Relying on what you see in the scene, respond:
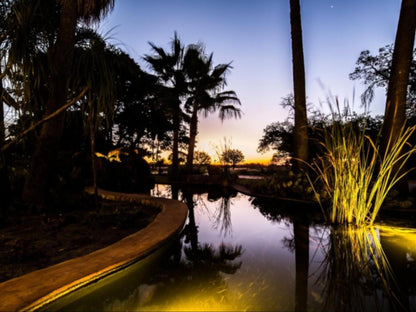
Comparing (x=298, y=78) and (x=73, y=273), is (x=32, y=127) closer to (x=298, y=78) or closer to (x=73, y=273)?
(x=73, y=273)

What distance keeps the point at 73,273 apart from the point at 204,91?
10597mm

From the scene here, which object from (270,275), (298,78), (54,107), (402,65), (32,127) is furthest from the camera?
(298,78)

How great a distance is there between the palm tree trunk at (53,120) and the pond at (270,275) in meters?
2.55

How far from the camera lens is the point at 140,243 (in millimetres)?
2311

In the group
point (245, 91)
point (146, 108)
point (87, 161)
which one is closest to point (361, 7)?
point (245, 91)

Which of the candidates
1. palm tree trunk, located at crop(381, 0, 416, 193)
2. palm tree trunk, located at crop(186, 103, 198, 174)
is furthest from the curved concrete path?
palm tree trunk, located at crop(186, 103, 198, 174)

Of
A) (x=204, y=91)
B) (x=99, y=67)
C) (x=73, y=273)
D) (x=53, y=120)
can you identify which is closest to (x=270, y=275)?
(x=73, y=273)

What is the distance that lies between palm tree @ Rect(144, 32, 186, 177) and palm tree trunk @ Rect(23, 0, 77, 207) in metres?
7.12

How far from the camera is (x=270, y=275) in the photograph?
1.87 meters

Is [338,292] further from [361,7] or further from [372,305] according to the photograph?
[361,7]

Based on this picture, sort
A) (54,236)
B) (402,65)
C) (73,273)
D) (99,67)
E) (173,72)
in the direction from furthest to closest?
(173,72)
(402,65)
(99,67)
(54,236)
(73,273)

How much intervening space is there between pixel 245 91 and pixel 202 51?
2.74 m

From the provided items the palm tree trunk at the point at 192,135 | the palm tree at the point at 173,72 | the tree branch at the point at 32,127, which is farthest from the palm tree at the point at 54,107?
the palm tree trunk at the point at 192,135

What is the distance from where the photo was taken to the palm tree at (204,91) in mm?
11086
